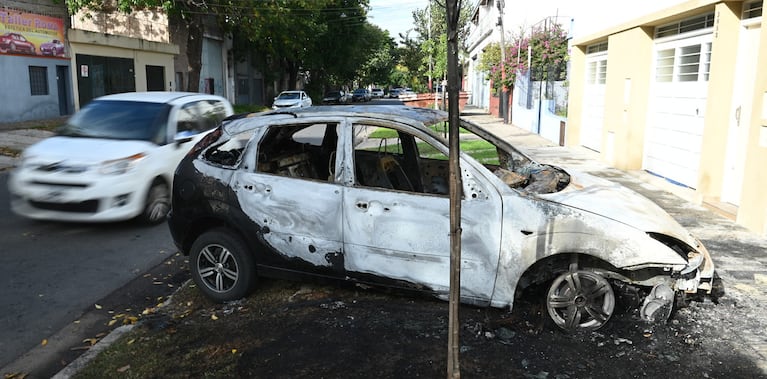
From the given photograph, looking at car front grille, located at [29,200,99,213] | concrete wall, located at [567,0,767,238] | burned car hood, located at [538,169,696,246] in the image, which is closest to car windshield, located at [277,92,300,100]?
concrete wall, located at [567,0,767,238]

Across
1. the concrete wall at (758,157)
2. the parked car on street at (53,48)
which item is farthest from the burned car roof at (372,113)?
the parked car on street at (53,48)

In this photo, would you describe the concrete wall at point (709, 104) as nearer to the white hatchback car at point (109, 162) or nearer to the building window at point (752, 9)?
the building window at point (752, 9)

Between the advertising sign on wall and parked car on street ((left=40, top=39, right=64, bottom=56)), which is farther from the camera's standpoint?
parked car on street ((left=40, top=39, right=64, bottom=56))

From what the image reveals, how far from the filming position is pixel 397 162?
5.57 metres

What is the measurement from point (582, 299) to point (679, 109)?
7616 millimetres

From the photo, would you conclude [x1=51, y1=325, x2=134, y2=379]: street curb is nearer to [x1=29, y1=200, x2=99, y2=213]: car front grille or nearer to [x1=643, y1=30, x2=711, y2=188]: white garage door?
[x1=29, y1=200, x2=99, y2=213]: car front grille

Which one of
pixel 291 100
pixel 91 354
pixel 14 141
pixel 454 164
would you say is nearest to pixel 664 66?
pixel 454 164

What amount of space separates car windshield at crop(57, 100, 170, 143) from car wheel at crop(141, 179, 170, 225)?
25.2 inches

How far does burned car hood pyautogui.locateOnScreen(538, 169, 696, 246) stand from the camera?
4.12m

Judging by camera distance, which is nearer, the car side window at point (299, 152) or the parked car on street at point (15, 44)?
the car side window at point (299, 152)

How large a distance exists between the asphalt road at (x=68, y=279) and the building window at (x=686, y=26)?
29.6 ft

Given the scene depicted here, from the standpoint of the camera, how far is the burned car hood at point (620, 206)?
4.12 meters

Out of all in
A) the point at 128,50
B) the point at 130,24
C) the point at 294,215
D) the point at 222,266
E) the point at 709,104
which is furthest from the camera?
the point at 130,24

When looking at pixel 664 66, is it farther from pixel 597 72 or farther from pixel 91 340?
pixel 91 340
